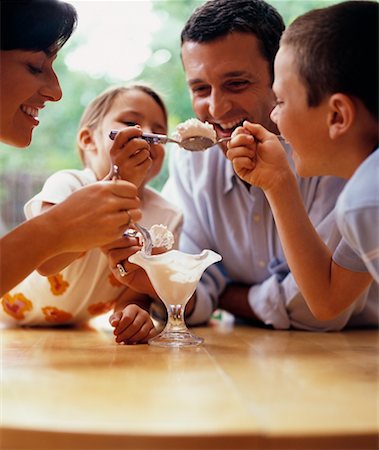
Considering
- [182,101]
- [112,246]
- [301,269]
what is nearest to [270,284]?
[301,269]

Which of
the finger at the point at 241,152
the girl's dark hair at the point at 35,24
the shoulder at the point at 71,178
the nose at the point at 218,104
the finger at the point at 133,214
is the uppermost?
the girl's dark hair at the point at 35,24

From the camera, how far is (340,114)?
1.07 meters

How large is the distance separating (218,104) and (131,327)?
636 millimetres

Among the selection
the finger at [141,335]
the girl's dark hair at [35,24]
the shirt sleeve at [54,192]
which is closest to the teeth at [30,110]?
the girl's dark hair at [35,24]

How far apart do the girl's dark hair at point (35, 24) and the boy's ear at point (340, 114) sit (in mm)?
509

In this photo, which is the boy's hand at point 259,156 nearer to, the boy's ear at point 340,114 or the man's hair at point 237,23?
the boy's ear at point 340,114

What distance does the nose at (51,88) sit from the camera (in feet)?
4.08

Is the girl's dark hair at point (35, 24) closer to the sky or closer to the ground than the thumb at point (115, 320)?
closer to the sky

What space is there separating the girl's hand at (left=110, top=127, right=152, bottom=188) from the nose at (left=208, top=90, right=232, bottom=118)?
1.23 feet

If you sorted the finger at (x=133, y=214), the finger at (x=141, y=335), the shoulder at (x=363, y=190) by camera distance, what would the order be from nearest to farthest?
1. the shoulder at (x=363, y=190)
2. the finger at (x=133, y=214)
3. the finger at (x=141, y=335)

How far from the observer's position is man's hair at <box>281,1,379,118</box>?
3.40 ft

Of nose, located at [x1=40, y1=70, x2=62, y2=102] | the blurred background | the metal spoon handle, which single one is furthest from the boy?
the blurred background

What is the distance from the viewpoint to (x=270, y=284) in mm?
1631

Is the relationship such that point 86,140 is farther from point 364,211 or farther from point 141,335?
point 364,211
